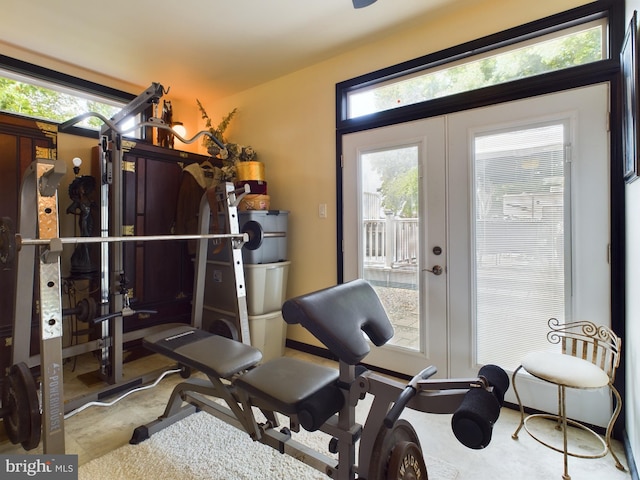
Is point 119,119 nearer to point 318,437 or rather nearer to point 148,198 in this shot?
point 148,198

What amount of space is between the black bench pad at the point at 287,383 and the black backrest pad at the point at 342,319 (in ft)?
0.71

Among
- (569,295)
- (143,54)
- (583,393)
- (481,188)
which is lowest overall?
(583,393)

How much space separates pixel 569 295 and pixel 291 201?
7.54 feet

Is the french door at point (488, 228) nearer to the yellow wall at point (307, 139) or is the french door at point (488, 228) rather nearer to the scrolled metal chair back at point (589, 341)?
the scrolled metal chair back at point (589, 341)

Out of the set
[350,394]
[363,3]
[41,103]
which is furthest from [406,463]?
[41,103]

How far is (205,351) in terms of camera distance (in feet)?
5.80

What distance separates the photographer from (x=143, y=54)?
9.61 ft

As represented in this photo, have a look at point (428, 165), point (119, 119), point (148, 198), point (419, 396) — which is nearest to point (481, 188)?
point (428, 165)

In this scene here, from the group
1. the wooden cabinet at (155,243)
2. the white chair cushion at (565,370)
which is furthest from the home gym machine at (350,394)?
the wooden cabinet at (155,243)

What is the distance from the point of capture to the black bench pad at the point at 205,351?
1.60m

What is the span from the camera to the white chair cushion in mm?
1558

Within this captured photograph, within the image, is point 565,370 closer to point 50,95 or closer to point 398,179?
point 398,179

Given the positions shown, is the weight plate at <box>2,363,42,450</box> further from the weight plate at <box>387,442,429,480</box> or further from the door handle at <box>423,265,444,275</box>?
the door handle at <box>423,265,444,275</box>

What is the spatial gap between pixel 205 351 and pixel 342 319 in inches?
36.6
